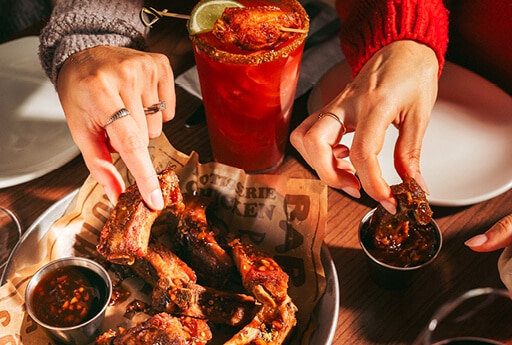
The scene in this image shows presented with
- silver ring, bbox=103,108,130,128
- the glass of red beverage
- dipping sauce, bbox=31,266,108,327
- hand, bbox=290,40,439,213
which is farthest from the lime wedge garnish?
dipping sauce, bbox=31,266,108,327

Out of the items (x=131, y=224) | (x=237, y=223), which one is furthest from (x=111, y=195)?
(x=237, y=223)

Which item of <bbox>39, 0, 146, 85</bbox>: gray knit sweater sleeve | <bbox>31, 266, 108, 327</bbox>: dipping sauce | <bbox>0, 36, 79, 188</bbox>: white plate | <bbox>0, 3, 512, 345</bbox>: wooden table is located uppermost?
<bbox>39, 0, 146, 85</bbox>: gray knit sweater sleeve

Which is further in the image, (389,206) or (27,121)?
(27,121)

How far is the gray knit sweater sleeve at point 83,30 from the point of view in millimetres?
1818

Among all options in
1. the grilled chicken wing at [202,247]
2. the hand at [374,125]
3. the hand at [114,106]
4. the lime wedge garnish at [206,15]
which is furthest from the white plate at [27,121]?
the hand at [374,125]

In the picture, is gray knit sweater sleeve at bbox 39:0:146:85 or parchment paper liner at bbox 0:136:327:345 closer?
parchment paper liner at bbox 0:136:327:345

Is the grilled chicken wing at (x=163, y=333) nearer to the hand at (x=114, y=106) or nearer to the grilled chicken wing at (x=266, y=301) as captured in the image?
the grilled chicken wing at (x=266, y=301)

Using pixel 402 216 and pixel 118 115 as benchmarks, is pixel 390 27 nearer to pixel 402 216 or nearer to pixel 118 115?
pixel 402 216

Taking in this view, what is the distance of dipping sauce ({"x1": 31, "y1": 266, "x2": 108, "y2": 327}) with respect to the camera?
1.49 meters

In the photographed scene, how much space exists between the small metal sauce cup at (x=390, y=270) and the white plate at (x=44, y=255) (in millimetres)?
112

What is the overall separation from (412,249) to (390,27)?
2.49 feet

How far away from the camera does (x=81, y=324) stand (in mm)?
1437

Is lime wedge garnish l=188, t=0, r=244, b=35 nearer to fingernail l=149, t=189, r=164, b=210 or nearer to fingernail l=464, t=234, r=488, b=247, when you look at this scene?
fingernail l=149, t=189, r=164, b=210

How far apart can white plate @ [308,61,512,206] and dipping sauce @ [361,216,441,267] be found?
0.84 feet
